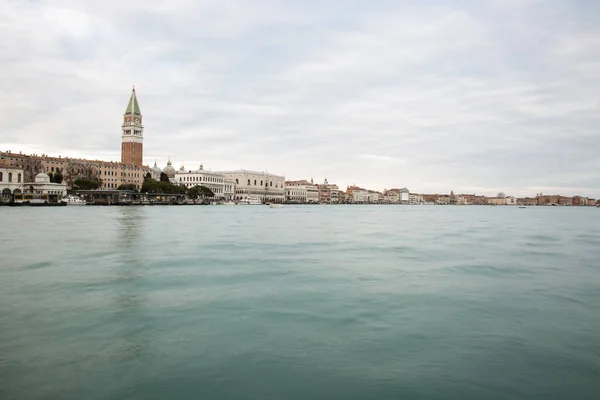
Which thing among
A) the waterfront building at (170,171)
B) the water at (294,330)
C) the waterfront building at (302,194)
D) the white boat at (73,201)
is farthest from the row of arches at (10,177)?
the waterfront building at (302,194)

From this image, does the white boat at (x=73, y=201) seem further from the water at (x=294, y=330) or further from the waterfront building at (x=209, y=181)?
the water at (x=294, y=330)

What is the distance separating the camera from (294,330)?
700 cm

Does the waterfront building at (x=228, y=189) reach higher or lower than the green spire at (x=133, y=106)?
lower

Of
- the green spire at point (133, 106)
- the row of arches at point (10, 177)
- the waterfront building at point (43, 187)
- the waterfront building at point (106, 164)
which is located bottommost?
the waterfront building at point (43, 187)

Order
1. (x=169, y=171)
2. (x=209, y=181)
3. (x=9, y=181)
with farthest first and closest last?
(x=169, y=171), (x=209, y=181), (x=9, y=181)

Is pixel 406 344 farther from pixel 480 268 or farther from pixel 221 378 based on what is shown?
pixel 480 268

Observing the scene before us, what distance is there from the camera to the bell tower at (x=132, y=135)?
361 ft

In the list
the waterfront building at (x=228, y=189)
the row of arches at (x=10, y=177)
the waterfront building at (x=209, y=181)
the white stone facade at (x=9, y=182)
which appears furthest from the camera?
the waterfront building at (x=228, y=189)

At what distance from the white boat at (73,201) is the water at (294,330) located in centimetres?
6007

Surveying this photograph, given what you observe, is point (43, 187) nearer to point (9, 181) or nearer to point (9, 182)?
point (9, 182)

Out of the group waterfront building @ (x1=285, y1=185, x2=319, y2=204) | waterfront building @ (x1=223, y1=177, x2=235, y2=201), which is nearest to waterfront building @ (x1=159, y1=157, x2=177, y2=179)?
waterfront building @ (x1=223, y1=177, x2=235, y2=201)

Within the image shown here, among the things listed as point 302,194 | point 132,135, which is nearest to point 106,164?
point 132,135

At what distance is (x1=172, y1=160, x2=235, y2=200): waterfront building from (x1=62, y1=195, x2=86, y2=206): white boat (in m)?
47.5

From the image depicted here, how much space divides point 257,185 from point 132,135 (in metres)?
42.2
